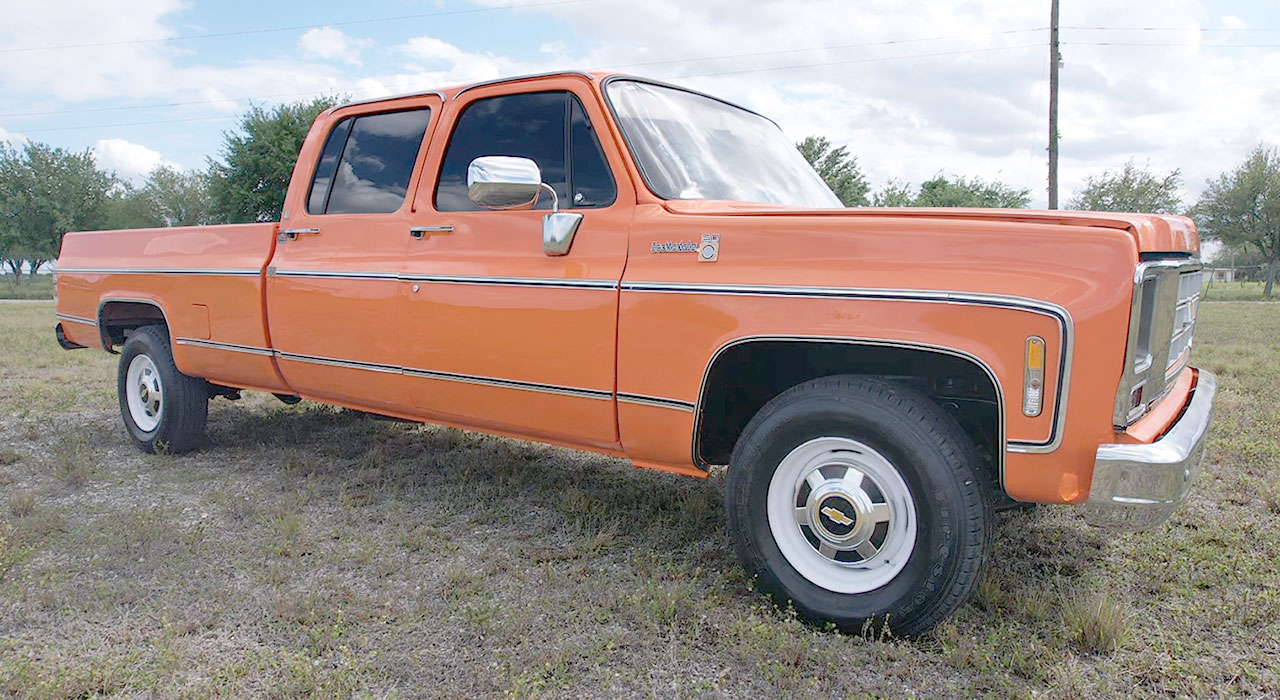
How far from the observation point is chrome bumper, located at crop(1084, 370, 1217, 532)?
2.43m

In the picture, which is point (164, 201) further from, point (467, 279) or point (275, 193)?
point (467, 279)

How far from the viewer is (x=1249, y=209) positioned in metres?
34.7

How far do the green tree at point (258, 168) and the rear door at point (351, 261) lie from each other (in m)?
23.1

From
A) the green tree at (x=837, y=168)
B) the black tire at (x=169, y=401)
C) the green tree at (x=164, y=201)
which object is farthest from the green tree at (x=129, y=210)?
the black tire at (x=169, y=401)

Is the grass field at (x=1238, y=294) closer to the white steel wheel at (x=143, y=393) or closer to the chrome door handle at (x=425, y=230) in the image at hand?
the chrome door handle at (x=425, y=230)

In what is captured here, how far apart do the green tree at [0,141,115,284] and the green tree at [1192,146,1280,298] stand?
48039 millimetres

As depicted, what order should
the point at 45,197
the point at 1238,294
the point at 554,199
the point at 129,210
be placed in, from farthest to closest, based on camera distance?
the point at 129,210
the point at 45,197
the point at 1238,294
the point at 554,199

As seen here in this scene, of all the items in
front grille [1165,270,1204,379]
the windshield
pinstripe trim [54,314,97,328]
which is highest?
the windshield

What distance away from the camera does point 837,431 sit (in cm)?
289

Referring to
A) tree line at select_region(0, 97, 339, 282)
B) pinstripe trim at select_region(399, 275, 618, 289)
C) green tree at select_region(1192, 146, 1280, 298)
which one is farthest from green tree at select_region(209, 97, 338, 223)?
green tree at select_region(1192, 146, 1280, 298)

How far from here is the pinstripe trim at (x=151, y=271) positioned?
481 cm

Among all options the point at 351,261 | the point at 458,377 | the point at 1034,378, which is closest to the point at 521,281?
the point at 458,377

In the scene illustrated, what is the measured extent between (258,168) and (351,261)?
24.6 m

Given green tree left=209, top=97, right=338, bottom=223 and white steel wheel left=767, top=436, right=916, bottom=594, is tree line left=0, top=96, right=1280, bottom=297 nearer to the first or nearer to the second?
green tree left=209, top=97, right=338, bottom=223
